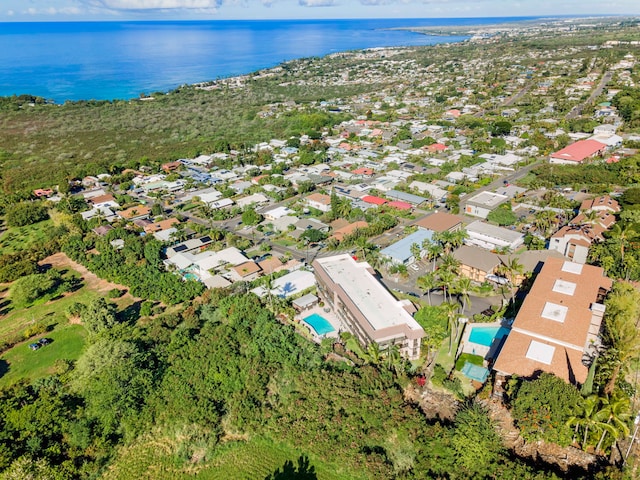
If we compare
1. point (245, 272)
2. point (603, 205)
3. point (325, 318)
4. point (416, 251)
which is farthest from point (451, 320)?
point (603, 205)

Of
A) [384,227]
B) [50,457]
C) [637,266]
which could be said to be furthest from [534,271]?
[50,457]

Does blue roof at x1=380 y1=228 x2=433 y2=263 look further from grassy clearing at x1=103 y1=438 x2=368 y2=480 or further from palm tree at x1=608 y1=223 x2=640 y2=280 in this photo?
grassy clearing at x1=103 y1=438 x2=368 y2=480

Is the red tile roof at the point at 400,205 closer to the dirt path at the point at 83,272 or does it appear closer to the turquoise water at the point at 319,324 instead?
the turquoise water at the point at 319,324

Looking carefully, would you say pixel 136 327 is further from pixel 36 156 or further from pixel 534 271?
pixel 36 156

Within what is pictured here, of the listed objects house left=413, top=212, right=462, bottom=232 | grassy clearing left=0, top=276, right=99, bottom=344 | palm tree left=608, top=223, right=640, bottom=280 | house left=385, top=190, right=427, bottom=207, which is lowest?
grassy clearing left=0, top=276, right=99, bottom=344

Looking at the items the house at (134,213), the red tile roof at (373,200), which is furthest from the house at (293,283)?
the house at (134,213)

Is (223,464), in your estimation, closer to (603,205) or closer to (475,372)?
(475,372)

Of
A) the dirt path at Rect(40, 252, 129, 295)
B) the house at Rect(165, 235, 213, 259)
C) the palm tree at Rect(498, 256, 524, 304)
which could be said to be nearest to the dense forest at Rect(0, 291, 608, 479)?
the dirt path at Rect(40, 252, 129, 295)
